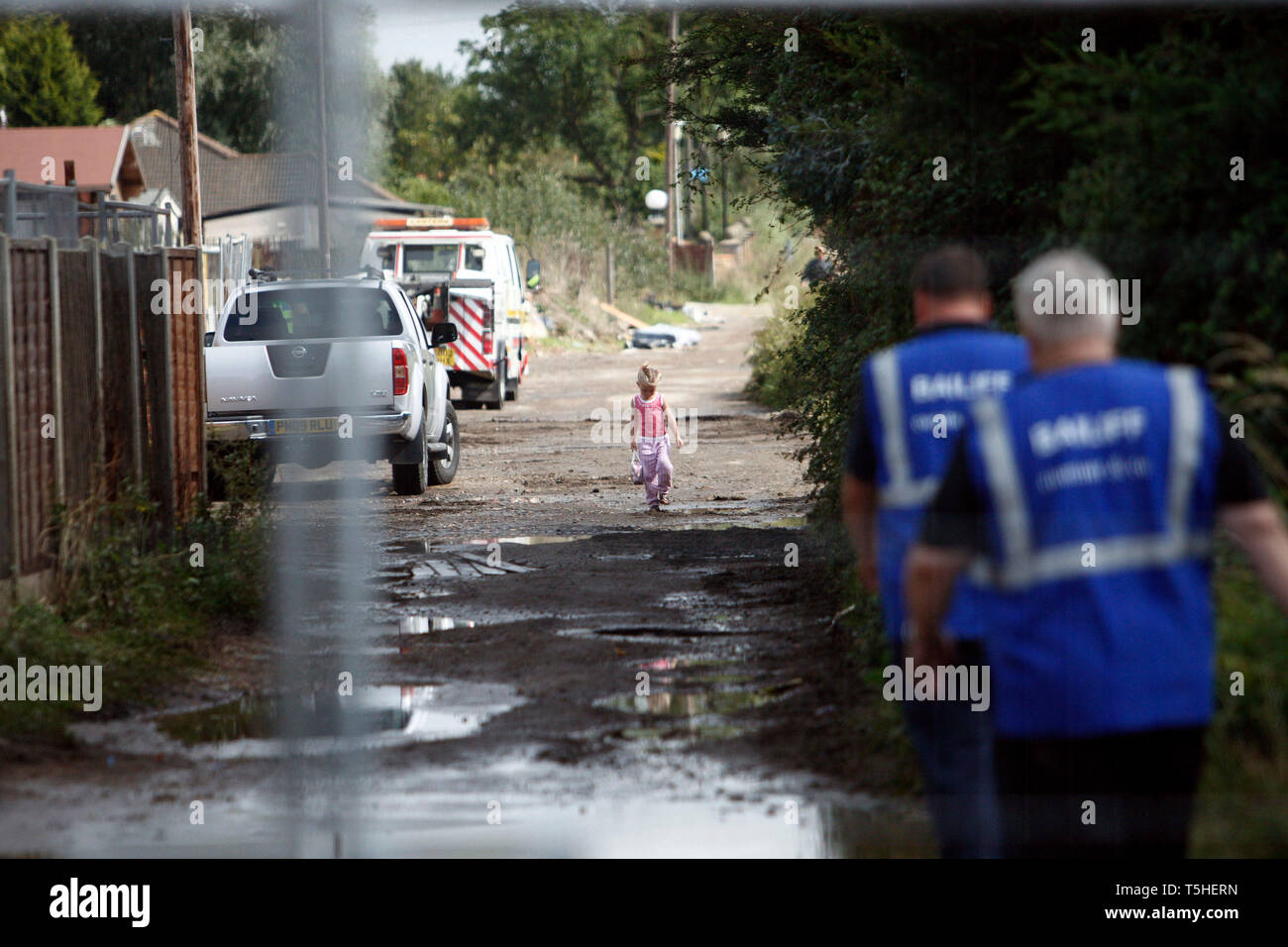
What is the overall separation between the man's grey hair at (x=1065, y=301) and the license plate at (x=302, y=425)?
10.9 metres

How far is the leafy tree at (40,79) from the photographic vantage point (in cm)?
5588

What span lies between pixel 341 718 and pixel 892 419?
11.8 feet

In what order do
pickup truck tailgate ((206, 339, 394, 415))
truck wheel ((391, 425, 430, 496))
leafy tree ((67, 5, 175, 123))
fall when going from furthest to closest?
Result: leafy tree ((67, 5, 175, 123)), truck wheel ((391, 425, 430, 496)), pickup truck tailgate ((206, 339, 394, 415))

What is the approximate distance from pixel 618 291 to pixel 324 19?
39.9 meters

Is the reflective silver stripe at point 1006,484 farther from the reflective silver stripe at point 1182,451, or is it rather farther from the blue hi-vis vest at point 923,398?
the blue hi-vis vest at point 923,398

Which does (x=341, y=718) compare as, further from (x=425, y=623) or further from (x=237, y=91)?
(x=237, y=91)

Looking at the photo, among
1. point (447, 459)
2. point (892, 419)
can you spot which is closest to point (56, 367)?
point (892, 419)

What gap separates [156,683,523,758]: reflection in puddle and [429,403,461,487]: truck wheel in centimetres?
789

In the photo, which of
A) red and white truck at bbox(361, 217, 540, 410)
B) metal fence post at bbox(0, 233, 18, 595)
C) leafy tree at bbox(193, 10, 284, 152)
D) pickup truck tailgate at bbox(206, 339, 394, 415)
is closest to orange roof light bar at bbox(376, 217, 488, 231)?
red and white truck at bbox(361, 217, 540, 410)

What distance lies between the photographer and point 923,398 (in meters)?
4.15

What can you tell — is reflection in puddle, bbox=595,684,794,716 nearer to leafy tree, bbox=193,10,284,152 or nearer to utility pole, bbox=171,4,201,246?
utility pole, bbox=171,4,201,246

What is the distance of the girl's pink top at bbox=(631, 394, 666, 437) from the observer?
13.3 meters
